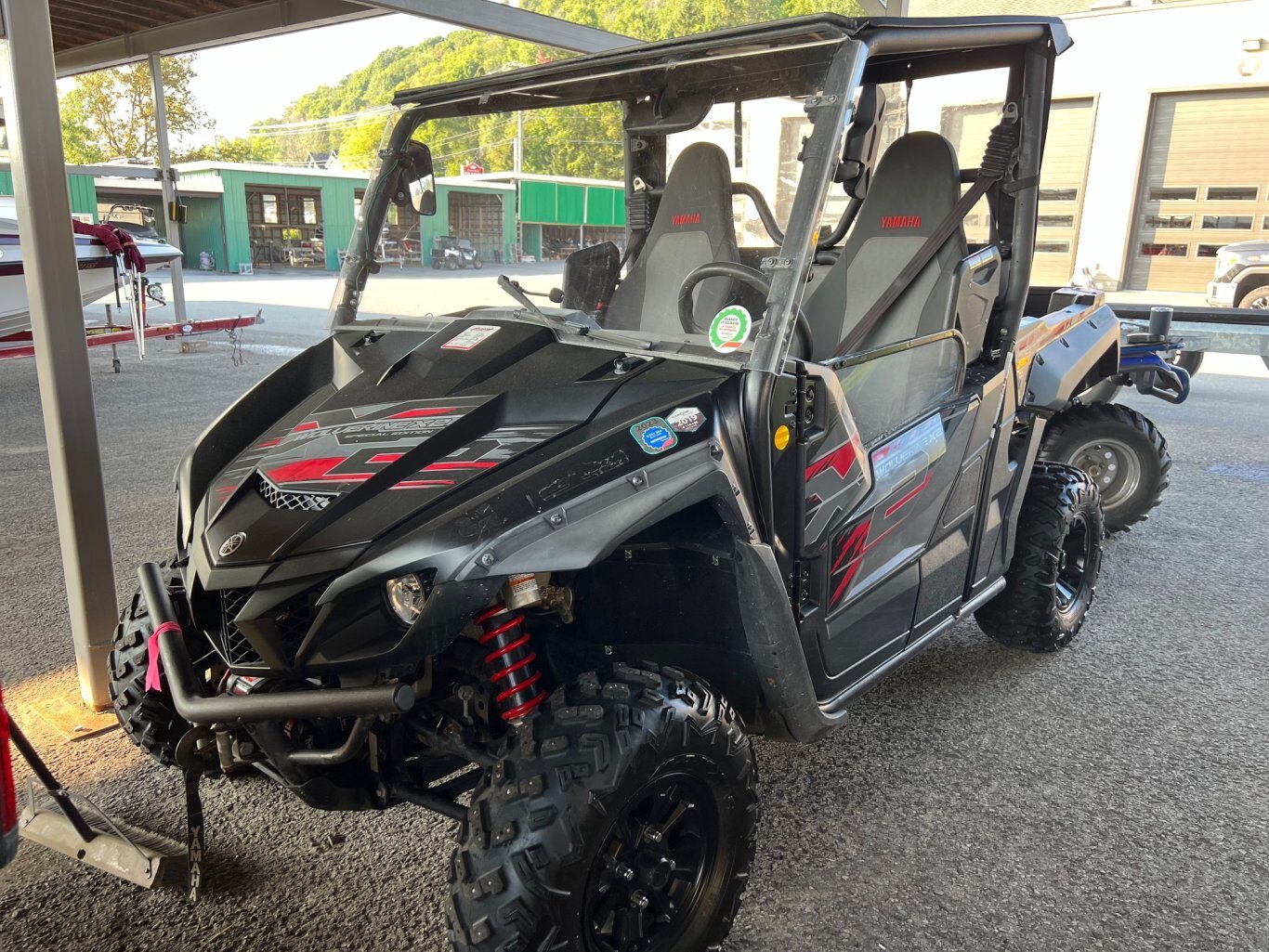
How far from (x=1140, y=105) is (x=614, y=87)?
18.2 meters

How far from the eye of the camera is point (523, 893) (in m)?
1.75

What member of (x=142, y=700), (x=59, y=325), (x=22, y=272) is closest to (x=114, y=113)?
(x=22, y=272)

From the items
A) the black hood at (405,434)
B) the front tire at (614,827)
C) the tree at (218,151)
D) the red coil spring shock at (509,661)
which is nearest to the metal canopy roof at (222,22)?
the black hood at (405,434)

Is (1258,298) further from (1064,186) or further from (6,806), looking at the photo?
(6,806)

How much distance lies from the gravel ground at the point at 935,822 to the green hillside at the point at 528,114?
419 mm

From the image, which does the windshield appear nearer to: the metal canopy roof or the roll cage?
the roll cage

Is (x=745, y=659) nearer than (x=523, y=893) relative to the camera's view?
No

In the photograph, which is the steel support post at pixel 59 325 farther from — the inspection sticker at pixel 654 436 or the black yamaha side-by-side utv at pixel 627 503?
the inspection sticker at pixel 654 436

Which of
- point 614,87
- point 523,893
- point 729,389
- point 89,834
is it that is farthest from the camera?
point 614,87

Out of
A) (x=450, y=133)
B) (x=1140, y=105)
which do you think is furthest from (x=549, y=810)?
(x=1140, y=105)

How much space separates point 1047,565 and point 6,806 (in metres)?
3.10

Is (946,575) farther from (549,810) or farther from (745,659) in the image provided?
(549,810)

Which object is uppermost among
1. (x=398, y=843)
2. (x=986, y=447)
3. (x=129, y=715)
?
(x=986, y=447)

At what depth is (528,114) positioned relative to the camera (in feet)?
9.63
